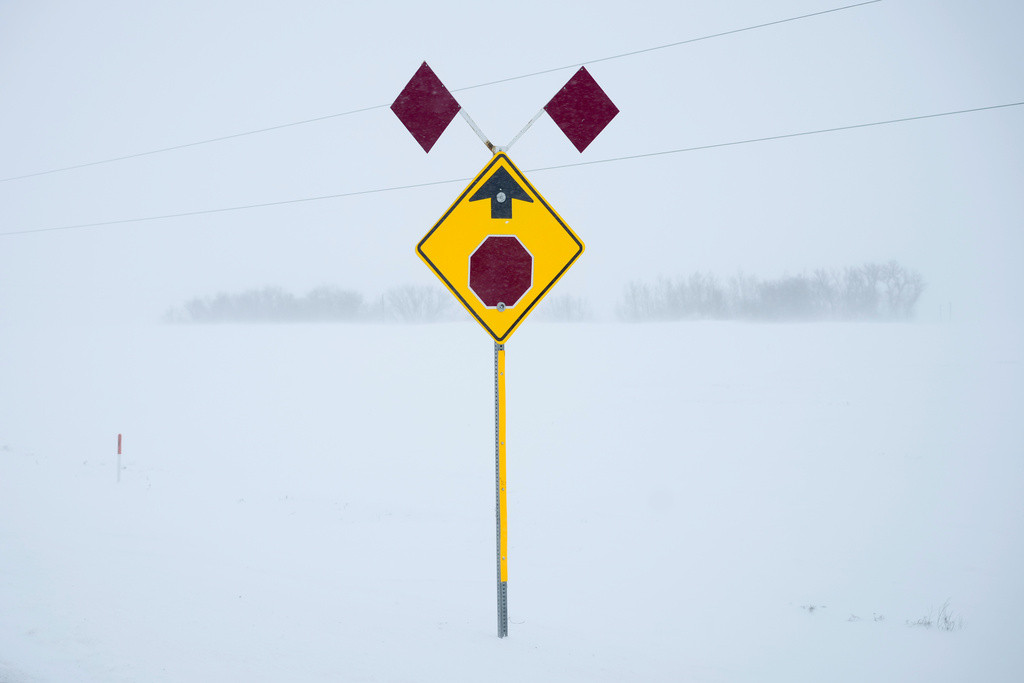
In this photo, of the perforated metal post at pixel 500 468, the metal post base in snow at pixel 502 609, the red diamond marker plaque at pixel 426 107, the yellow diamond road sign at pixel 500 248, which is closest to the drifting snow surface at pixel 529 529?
the metal post base in snow at pixel 502 609

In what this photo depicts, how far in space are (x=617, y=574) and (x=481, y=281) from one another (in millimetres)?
4411

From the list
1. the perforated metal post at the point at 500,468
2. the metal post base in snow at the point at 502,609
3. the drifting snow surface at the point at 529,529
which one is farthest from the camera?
the drifting snow surface at the point at 529,529

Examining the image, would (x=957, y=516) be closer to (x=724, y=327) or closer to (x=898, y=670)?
(x=898, y=670)

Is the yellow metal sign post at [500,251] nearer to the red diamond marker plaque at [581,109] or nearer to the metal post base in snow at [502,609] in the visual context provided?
the metal post base in snow at [502,609]

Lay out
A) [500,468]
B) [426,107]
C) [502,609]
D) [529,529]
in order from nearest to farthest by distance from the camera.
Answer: [500,468], [502,609], [426,107], [529,529]

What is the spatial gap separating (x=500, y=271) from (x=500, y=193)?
51 centimetres

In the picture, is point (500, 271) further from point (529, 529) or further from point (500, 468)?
point (529, 529)

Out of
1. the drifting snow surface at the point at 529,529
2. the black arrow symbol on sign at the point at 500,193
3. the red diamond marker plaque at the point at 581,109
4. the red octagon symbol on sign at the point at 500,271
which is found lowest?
the drifting snow surface at the point at 529,529

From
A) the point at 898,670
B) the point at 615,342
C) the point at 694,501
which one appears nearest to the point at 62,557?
the point at 898,670

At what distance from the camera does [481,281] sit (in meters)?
3.65

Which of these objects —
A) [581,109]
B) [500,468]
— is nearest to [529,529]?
[500,468]

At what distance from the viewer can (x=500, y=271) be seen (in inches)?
144

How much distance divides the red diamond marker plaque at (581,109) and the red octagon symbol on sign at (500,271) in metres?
0.92

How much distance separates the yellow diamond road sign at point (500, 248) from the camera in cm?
362
